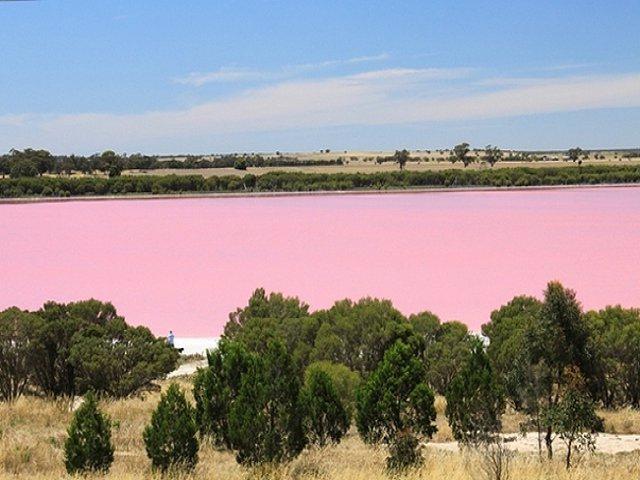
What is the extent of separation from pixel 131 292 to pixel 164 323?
3701mm

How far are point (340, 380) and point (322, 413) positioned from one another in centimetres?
117

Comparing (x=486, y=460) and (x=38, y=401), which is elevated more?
(x=486, y=460)

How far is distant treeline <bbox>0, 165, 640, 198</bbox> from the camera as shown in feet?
192

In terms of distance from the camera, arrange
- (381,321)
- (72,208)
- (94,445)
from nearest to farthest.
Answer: (94,445), (381,321), (72,208)

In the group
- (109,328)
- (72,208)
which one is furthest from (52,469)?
(72,208)

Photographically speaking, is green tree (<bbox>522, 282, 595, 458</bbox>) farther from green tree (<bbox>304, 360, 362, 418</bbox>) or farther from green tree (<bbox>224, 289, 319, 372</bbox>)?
green tree (<bbox>224, 289, 319, 372</bbox>)

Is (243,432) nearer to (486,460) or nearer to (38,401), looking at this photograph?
(486,460)

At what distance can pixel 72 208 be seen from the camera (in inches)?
1909

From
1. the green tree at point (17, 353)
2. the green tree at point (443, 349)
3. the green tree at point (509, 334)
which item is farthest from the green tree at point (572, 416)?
the green tree at point (17, 353)

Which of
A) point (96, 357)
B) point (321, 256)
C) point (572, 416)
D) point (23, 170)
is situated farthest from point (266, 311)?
point (23, 170)

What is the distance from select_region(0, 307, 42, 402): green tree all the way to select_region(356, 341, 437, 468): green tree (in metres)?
4.91

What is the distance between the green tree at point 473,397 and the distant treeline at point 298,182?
5155 centimetres

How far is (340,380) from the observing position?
873cm

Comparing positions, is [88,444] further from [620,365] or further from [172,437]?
[620,365]
